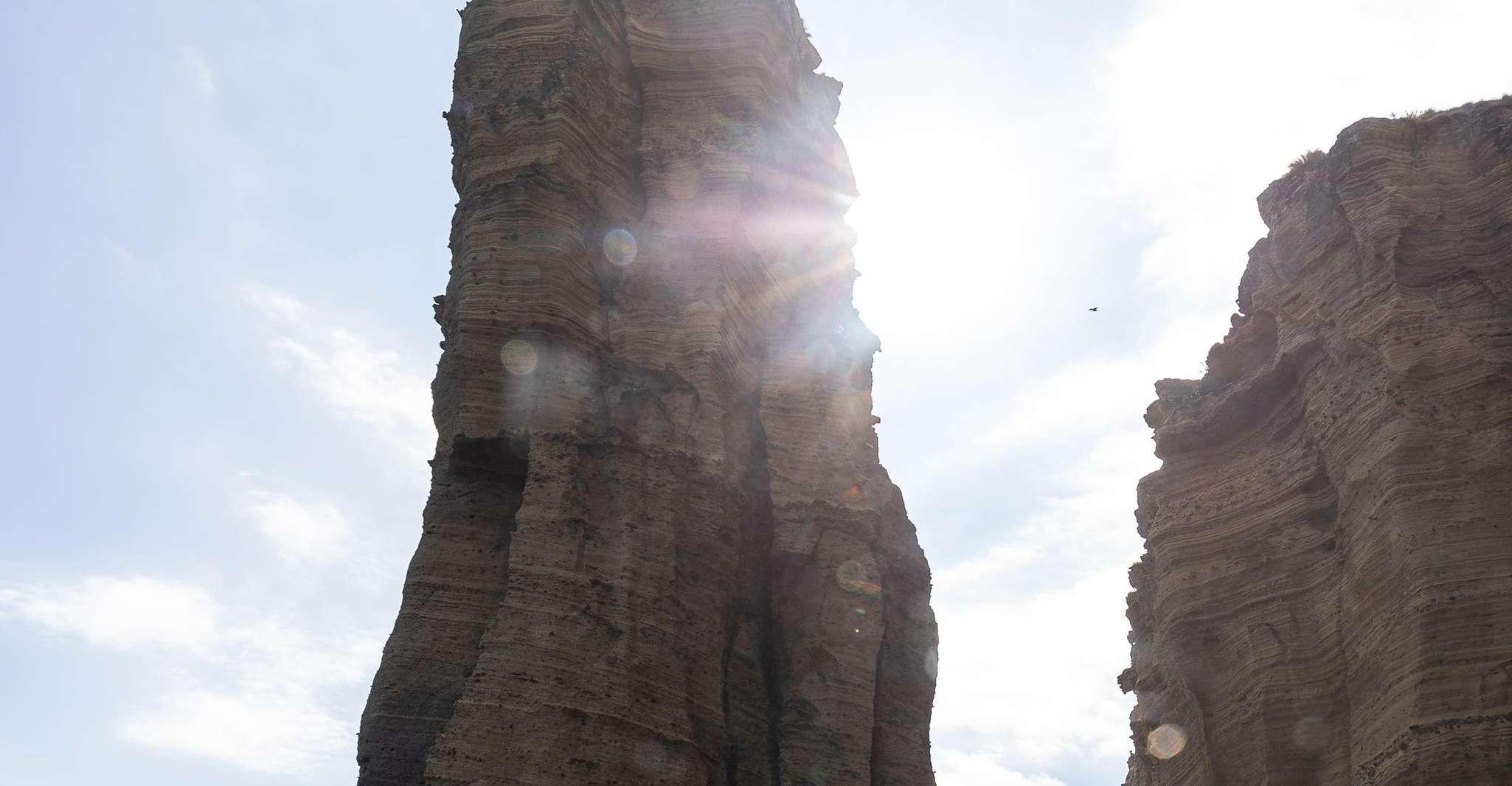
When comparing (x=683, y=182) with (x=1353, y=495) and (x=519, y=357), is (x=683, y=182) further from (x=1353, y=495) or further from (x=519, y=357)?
(x=1353, y=495)

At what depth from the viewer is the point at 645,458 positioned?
19.2m

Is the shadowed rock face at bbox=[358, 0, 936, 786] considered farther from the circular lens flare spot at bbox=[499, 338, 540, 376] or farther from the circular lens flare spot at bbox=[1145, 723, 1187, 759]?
the circular lens flare spot at bbox=[1145, 723, 1187, 759]

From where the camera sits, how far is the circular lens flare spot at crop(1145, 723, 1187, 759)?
957 inches

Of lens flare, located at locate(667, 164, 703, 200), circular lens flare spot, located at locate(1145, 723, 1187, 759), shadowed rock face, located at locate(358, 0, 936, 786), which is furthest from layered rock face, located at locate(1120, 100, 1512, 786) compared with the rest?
lens flare, located at locate(667, 164, 703, 200)

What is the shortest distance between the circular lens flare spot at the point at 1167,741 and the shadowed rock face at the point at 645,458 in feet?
17.0

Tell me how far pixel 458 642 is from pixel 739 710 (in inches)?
171

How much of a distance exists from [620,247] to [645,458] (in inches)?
175

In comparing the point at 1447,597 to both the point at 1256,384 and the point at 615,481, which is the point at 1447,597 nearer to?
the point at 1256,384

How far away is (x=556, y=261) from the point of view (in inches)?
797

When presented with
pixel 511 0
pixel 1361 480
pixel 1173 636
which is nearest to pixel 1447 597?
pixel 1361 480

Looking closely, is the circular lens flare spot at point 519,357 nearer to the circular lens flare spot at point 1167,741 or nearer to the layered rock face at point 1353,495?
the layered rock face at point 1353,495

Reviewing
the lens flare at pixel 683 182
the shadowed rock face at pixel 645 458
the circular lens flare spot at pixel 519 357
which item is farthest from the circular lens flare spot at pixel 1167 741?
the circular lens flare spot at pixel 519 357

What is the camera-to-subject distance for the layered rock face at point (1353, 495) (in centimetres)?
1853

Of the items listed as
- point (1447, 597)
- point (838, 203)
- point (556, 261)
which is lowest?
point (1447, 597)
